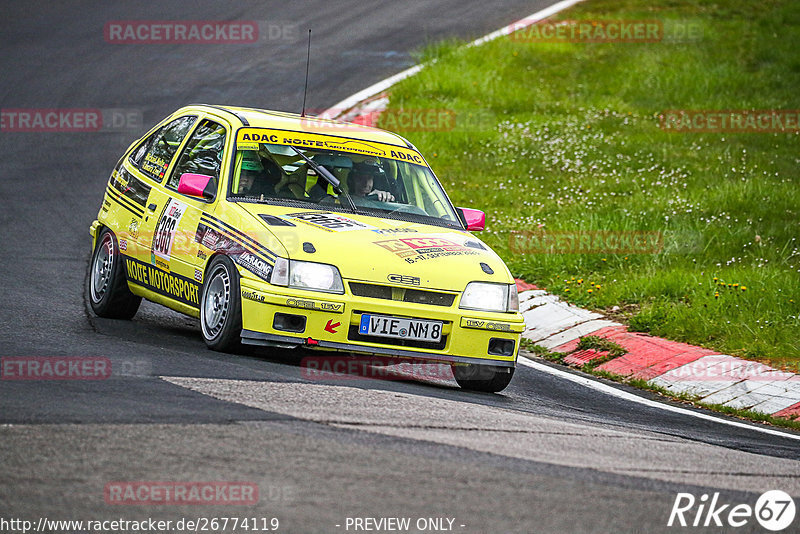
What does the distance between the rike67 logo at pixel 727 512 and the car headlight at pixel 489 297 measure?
9.10 feet

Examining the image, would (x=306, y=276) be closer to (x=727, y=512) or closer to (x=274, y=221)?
(x=274, y=221)

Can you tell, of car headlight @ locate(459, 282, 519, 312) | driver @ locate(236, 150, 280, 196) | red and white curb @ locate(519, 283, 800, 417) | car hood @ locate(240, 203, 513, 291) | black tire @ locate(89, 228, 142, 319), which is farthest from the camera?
black tire @ locate(89, 228, 142, 319)

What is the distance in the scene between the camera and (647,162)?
54.6 ft

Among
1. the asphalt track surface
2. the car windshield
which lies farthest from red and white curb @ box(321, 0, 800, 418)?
the car windshield

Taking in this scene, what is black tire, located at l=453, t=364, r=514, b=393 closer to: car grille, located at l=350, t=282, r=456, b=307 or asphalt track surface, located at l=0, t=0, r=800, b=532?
asphalt track surface, located at l=0, t=0, r=800, b=532

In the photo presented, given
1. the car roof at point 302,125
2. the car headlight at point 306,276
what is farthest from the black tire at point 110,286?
the car headlight at point 306,276

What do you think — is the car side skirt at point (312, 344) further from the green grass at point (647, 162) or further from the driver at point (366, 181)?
the green grass at point (647, 162)

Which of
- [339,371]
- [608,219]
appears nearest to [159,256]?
[339,371]

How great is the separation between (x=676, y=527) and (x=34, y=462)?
2.63m

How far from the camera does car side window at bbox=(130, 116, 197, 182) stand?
9.35 meters

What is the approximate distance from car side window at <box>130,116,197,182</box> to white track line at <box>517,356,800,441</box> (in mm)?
3308

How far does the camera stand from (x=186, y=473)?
480cm

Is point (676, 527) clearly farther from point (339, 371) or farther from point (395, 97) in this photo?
point (395, 97)

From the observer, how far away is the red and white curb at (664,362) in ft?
29.3
